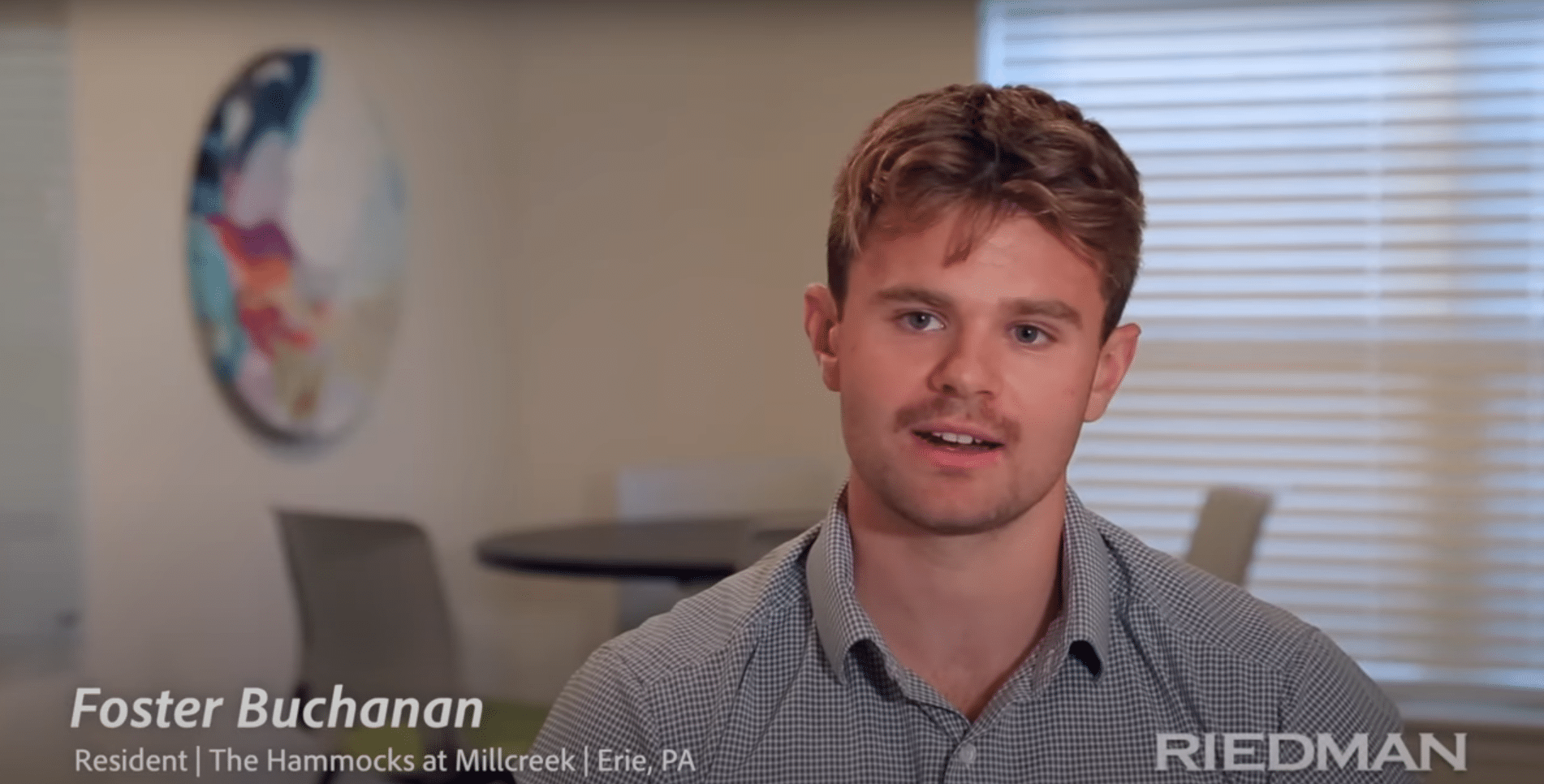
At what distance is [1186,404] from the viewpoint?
3309mm

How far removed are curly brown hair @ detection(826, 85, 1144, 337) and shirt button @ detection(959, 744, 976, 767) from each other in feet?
1.04

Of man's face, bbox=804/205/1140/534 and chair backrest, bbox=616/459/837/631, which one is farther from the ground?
man's face, bbox=804/205/1140/534

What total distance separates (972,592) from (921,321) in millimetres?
197

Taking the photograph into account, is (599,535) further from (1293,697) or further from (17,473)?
(1293,697)

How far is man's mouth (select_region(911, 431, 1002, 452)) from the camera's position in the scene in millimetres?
1069

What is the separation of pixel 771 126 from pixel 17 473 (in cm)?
185

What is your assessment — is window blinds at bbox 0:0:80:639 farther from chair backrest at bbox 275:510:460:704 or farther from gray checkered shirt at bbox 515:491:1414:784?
gray checkered shirt at bbox 515:491:1414:784

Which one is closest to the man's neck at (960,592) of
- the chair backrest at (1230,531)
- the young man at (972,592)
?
the young man at (972,592)

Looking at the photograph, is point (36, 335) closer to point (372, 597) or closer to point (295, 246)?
point (372, 597)

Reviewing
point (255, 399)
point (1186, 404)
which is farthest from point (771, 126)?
point (255, 399)

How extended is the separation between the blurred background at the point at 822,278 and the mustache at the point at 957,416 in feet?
5.22

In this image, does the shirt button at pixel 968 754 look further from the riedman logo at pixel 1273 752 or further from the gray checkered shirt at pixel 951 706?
the riedman logo at pixel 1273 752

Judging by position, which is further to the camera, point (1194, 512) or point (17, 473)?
point (1194, 512)

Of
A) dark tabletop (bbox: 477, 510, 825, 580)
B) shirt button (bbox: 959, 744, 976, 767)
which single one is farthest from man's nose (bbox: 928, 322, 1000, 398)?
dark tabletop (bbox: 477, 510, 825, 580)
